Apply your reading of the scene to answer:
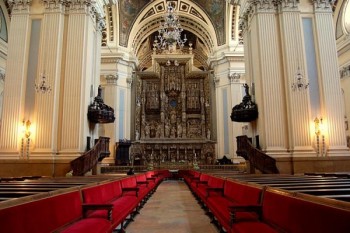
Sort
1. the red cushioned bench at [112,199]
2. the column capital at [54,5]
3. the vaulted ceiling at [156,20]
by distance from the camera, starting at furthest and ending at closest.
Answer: the vaulted ceiling at [156,20] < the column capital at [54,5] < the red cushioned bench at [112,199]

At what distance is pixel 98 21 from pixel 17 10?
9.43 feet

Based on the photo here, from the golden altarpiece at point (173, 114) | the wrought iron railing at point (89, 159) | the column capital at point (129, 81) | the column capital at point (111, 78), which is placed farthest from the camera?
the golden altarpiece at point (173, 114)

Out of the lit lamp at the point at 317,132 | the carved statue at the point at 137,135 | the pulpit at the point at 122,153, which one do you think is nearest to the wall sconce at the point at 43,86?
the lit lamp at the point at 317,132

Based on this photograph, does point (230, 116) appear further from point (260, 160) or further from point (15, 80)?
point (15, 80)

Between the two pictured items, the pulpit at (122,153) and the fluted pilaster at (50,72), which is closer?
the fluted pilaster at (50,72)

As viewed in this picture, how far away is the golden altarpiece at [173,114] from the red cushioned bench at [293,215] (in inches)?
668

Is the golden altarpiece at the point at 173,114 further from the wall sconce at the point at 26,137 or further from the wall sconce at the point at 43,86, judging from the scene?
the wall sconce at the point at 43,86

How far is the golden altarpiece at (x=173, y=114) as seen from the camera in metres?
20.8

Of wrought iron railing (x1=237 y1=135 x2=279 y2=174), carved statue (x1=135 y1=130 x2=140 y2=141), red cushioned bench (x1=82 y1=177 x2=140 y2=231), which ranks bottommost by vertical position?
red cushioned bench (x1=82 y1=177 x2=140 y2=231)

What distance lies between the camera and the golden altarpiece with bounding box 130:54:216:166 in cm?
2075

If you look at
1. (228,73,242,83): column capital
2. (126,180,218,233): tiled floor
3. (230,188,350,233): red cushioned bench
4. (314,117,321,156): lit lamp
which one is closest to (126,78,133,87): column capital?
(228,73,242,83): column capital

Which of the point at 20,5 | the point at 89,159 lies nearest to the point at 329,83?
the point at 89,159

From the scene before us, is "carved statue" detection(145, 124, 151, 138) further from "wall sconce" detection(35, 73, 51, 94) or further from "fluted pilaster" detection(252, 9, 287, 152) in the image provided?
"fluted pilaster" detection(252, 9, 287, 152)

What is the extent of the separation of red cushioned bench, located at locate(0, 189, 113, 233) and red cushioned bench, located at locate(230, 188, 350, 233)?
56.4 inches
